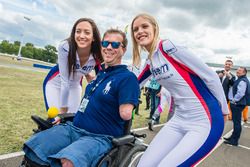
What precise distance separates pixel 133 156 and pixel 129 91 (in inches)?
22.1

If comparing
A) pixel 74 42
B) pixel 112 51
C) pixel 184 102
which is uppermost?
pixel 74 42

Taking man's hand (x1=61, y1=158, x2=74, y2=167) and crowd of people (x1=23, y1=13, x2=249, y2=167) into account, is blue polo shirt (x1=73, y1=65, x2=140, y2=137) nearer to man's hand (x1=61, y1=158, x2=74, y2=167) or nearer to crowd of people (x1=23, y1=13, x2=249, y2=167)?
crowd of people (x1=23, y1=13, x2=249, y2=167)

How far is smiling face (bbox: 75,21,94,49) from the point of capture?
292 centimetres

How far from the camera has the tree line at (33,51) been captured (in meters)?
84.3

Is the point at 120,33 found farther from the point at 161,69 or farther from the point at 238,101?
the point at 238,101

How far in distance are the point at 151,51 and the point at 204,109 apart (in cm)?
70

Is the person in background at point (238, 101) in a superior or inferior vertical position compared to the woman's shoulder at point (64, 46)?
inferior

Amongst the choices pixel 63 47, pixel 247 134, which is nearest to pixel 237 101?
pixel 247 134

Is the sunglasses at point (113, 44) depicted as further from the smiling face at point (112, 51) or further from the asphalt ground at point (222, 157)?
the asphalt ground at point (222, 157)

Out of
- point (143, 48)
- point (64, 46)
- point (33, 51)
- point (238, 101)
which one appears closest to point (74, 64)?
point (64, 46)

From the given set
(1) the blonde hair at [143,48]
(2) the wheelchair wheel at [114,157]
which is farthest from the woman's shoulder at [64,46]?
(2) the wheelchair wheel at [114,157]

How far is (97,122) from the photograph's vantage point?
2230mm

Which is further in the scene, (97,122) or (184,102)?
(184,102)

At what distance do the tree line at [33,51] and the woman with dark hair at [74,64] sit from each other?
7728 centimetres
